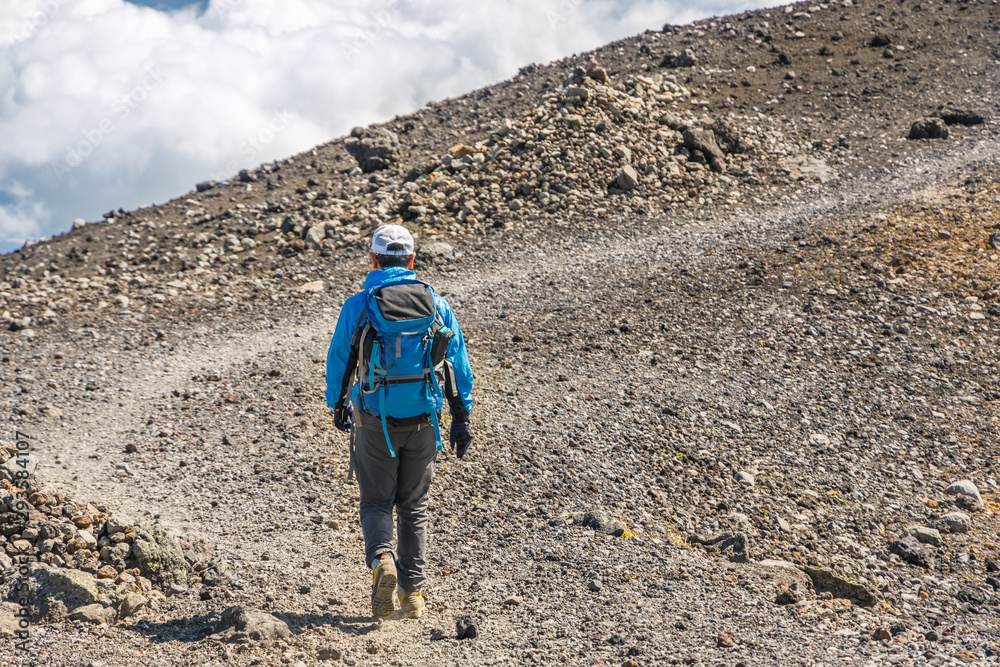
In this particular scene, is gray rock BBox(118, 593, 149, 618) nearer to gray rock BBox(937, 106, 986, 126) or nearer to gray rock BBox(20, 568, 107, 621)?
gray rock BBox(20, 568, 107, 621)

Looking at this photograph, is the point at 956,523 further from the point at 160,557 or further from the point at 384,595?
the point at 160,557

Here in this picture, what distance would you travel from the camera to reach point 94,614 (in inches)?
169

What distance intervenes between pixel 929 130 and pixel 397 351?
59.9 ft

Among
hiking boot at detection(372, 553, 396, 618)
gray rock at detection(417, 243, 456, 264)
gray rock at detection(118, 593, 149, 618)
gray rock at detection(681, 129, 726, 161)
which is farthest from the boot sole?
gray rock at detection(681, 129, 726, 161)

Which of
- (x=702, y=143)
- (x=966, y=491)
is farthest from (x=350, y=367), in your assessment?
(x=702, y=143)

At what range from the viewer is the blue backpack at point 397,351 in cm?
437

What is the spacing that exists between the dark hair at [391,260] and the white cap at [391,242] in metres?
0.02

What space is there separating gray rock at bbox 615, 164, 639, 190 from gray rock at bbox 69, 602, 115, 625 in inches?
512

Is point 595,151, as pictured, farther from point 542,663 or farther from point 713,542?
point 542,663

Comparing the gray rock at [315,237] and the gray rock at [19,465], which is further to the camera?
the gray rock at [315,237]

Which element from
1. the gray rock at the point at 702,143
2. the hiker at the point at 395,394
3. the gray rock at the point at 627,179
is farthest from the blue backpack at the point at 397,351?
the gray rock at the point at 702,143

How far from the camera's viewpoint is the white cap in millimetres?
4555

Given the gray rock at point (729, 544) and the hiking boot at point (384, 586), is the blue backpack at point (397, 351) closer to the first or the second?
the hiking boot at point (384, 586)

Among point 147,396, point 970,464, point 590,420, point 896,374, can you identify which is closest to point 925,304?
point 896,374
